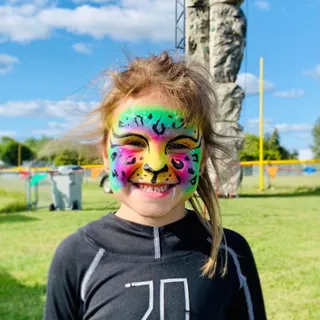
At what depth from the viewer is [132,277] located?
150cm

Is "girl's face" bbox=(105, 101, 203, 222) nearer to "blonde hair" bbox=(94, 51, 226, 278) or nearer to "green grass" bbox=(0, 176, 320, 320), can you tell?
"blonde hair" bbox=(94, 51, 226, 278)

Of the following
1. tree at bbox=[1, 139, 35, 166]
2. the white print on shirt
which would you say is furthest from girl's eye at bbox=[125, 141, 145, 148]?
tree at bbox=[1, 139, 35, 166]

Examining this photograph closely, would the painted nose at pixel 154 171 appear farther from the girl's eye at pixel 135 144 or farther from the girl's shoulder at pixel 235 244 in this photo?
the girl's shoulder at pixel 235 244

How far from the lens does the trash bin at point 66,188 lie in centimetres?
1170

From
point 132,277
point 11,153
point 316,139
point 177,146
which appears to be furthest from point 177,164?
point 11,153

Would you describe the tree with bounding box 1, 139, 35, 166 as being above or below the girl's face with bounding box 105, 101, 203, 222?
below

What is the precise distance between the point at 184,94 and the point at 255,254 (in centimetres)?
487

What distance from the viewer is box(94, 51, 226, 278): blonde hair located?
1.55 m

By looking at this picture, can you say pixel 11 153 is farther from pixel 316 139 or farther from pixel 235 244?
pixel 235 244

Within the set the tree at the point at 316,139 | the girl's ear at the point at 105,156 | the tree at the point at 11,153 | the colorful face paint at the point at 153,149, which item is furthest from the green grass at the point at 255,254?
the tree at the point at 11,153

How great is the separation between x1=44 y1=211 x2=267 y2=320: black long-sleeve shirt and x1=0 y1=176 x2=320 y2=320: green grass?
2.23ft

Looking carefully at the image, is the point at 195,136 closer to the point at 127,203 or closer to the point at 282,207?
the point at 127,203

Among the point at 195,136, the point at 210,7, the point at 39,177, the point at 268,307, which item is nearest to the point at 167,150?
the point at 195,136

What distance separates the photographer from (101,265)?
4.96 ft
